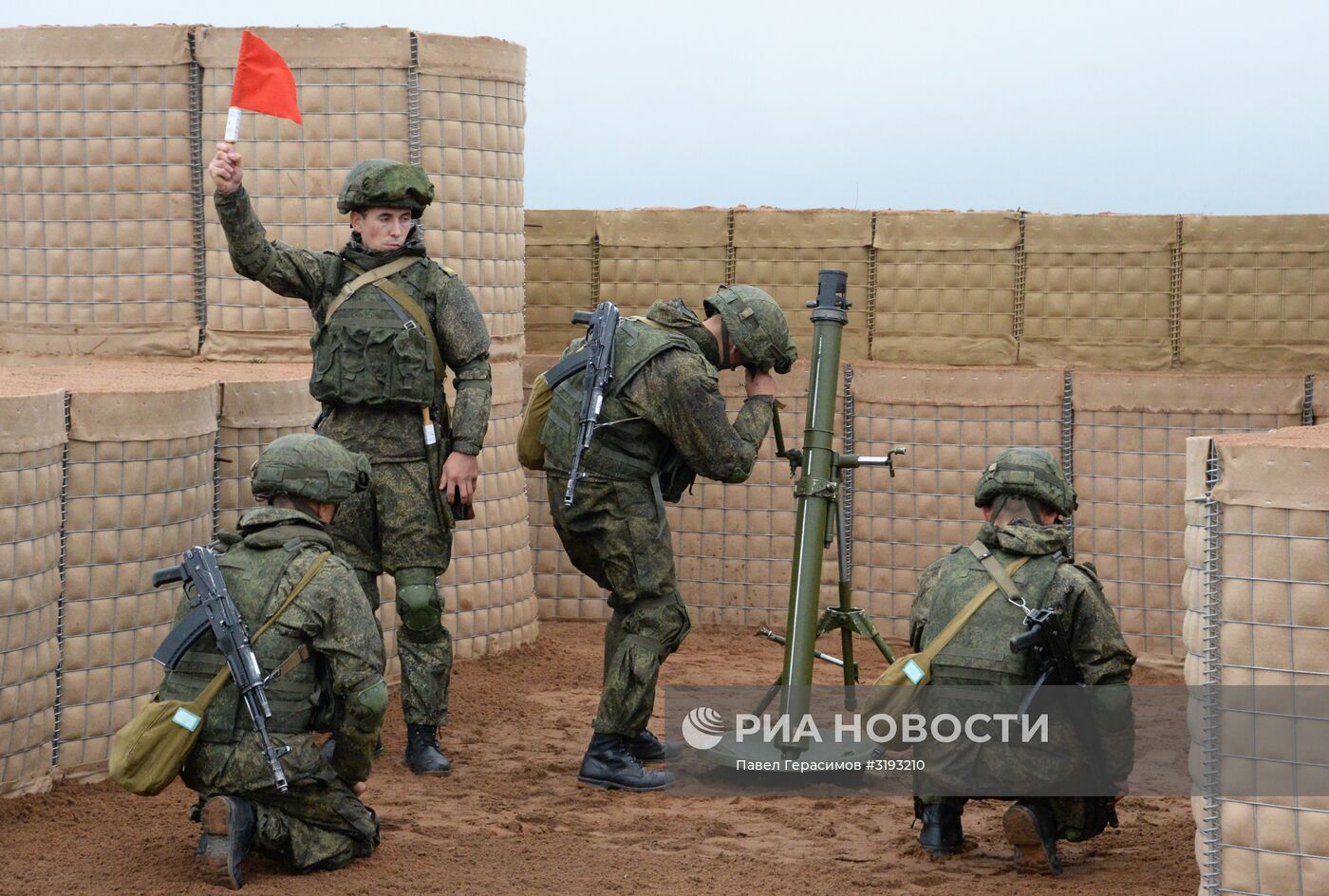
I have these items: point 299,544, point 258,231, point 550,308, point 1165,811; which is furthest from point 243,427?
point 1165,811

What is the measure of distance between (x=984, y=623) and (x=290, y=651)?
2217 mm

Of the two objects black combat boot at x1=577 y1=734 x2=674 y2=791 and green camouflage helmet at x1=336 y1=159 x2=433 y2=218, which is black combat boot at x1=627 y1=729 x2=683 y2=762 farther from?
green camouflage helmet at x1=336 y1=159 x2=433 y2=218

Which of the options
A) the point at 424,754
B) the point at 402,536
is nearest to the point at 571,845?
the point at 424,754

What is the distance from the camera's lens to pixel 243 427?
23.9 ft

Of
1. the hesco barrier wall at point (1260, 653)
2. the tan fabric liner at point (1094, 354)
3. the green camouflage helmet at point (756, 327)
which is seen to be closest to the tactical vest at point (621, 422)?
the green camouflage helmet at point (756, 327)

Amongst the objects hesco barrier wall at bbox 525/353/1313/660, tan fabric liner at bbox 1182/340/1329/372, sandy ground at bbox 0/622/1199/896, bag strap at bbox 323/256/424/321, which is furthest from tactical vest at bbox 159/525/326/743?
tan fabric liner at bbox 1182/340/1329/372

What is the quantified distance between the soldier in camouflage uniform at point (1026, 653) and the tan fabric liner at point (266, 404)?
3.04 m

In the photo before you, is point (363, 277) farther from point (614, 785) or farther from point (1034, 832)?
point (1034, 832)

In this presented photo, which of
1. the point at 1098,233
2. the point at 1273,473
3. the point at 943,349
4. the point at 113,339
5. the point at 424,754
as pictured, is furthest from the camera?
the point at 943,349

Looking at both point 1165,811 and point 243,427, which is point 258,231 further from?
point 1165,811

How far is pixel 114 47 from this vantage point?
8570 millimetres

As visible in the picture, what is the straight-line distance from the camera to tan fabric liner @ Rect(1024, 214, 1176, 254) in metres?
9.26

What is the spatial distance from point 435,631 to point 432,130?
2.92 metres

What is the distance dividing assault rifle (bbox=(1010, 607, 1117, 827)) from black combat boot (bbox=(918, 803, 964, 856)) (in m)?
0.50
